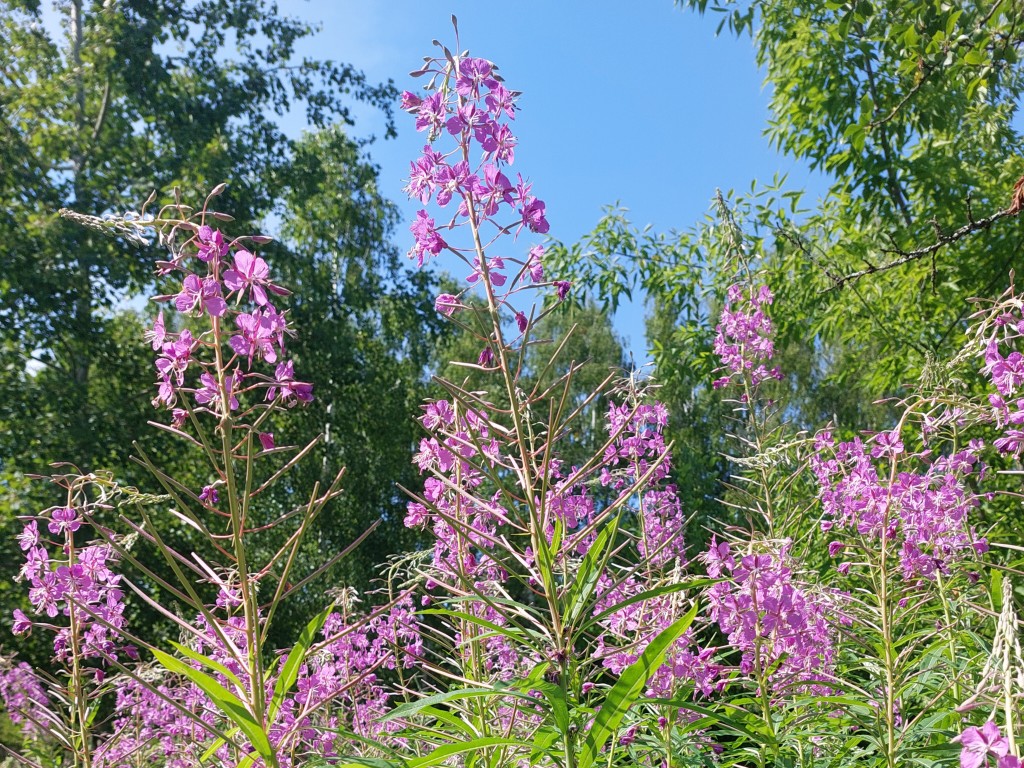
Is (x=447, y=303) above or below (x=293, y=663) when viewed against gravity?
above

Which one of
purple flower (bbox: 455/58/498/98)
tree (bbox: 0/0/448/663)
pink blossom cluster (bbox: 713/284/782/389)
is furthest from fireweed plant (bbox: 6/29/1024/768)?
tree (bbox: 0/0/448/663)

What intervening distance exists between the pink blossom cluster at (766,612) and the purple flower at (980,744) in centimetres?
113

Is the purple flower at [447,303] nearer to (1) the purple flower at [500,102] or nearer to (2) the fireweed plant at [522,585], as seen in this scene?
(2) the fireweed plant at [522,585]

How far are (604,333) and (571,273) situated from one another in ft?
51.0

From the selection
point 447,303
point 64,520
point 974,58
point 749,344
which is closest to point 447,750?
point 447,303

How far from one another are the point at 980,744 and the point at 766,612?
4.10ft

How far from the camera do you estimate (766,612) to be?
2.29 meters

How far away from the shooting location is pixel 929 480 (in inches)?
109

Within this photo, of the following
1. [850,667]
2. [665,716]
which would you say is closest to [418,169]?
[665,716]

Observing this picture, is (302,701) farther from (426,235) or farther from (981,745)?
(981,745)

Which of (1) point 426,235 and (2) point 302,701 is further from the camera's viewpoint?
(2) point 302,701

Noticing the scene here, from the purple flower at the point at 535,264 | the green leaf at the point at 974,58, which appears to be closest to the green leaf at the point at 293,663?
the purple flower at the point at 535,264

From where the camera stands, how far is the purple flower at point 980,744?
1.04 meters

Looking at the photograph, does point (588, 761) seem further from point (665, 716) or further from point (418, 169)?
point (418, 169)
